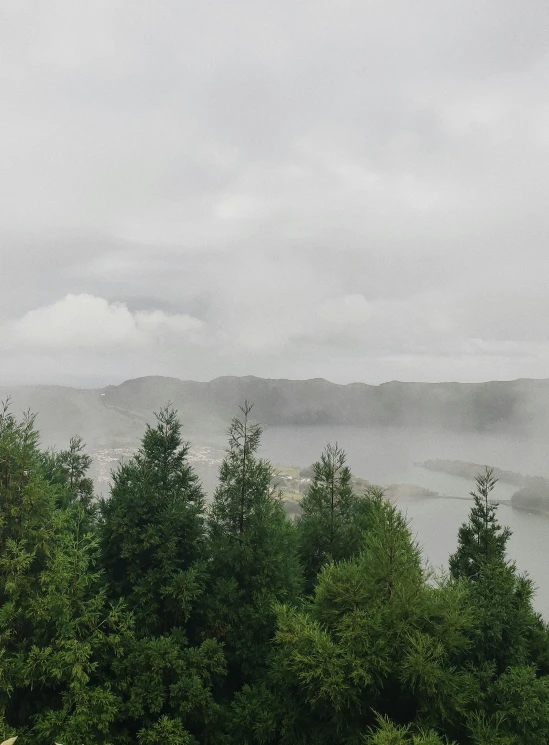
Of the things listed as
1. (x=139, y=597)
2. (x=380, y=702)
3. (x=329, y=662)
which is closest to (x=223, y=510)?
(x=139, y=597)

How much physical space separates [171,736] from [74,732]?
2750 mm

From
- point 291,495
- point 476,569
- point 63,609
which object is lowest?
point 291,495

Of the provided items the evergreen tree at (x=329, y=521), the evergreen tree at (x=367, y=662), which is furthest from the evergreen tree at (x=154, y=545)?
the evergreen tree at (x=329, y=521)

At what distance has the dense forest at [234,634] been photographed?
13180 mm

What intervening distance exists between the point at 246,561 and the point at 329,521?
6184mm

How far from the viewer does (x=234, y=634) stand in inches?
660

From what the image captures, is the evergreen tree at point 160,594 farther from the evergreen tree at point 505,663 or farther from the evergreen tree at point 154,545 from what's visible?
the evergreen tree at point 505,663

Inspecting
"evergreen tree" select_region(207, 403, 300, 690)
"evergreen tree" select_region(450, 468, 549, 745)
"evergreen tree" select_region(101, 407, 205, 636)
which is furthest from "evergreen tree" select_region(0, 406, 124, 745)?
"evergreen tree" select_region(450, 468, 549, 745)

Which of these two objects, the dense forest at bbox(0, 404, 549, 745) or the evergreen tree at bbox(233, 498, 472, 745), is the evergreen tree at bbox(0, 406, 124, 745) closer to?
the dense forest at bbox(0, 404, 549, 745)

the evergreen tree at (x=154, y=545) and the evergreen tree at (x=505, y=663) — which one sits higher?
the evergreen tree at (x=154, y=545)

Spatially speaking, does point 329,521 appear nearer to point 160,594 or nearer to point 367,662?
point 160,594

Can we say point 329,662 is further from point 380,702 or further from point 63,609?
point 63,609

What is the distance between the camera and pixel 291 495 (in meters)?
96.4

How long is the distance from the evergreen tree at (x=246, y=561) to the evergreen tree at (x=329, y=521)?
3.06m
